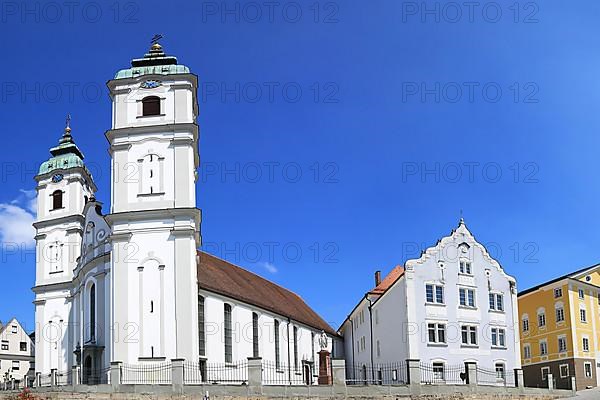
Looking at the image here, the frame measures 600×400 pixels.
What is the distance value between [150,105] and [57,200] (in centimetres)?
1651

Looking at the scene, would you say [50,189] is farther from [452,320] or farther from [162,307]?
[452,320]

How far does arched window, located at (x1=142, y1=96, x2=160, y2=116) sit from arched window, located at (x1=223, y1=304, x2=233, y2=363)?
1179cm

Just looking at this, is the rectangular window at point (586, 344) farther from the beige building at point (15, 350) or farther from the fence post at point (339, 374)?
the beige building at point (15, 350)

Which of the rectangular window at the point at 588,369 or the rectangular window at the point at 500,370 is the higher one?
the rectangular window at the point at 500,370

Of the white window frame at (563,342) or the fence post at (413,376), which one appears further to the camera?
the white window frame at (563,342)

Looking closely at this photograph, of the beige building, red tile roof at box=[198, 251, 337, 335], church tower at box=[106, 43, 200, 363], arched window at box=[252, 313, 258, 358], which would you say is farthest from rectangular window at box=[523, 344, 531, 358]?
the beige building

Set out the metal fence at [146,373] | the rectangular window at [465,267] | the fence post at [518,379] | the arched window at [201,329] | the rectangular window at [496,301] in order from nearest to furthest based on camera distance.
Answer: the metal fence at [146,373], the fence post at [518,379], the arched window at [201,329], the rectangular window at [465,267], the rectangular window at [496,301]

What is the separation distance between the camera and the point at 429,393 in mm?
36156

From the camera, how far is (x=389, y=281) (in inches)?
2138

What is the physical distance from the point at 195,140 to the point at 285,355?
17.3 metres

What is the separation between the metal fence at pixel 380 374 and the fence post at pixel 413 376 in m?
0.65

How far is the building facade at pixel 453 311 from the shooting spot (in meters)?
45.5

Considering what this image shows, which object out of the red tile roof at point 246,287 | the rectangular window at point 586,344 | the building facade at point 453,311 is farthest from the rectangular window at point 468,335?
the red tile roof at point 246,287

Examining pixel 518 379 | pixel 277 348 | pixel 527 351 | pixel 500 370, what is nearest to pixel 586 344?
pixel 527 351
